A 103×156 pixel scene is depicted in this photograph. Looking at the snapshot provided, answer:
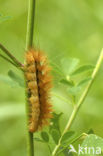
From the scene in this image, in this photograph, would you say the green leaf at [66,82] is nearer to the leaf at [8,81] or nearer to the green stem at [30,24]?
the leaf at [8,81]

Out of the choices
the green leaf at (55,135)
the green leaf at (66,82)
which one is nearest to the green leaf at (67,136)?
the green leaf at (55,135)

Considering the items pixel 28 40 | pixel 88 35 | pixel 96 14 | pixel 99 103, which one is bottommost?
pixel 99 103

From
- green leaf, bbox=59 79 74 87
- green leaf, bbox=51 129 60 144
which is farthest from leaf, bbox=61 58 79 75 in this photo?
green leaf, bbox=51 129 60 144

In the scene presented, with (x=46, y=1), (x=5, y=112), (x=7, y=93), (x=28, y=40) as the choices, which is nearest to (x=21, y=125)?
(x=7, y=93)

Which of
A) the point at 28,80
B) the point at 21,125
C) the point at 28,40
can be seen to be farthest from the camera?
the point at 21,125

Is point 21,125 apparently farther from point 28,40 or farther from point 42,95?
point 28,40

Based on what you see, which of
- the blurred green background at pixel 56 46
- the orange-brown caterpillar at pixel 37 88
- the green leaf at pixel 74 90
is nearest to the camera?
the orange-brown caterpillar at pixel 37 88
